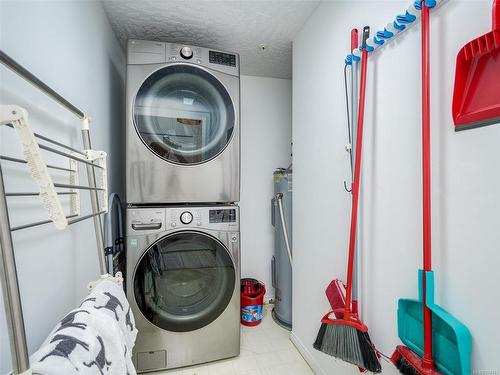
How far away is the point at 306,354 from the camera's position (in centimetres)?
Result: 157

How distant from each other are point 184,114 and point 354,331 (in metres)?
1.43

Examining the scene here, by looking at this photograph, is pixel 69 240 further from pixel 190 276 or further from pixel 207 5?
pixel 207 5

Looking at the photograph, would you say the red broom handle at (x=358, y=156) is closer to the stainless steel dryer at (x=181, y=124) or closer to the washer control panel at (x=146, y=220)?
the stainless steel dryer at (x=181, y=124)

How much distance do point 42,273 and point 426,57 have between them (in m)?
1.35

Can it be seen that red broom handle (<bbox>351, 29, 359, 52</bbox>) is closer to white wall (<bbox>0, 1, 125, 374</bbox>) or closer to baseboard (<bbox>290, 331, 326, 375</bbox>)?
white wall (<bbox>0, 1, 125, 374</bbox>)

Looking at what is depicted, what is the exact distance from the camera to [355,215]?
1.04 meters

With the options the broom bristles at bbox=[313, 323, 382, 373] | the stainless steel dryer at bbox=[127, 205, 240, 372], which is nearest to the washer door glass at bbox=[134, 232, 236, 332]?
the stainless steel dryer at bbox=[127, 205, 240, 372]

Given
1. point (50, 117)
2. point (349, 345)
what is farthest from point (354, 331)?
point (50, 117)

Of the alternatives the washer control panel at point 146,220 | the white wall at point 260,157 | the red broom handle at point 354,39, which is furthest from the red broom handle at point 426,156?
the white wall at point 260,157

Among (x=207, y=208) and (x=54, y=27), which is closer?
(x=54, y=27)

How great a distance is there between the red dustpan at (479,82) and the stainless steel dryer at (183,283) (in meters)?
1.18

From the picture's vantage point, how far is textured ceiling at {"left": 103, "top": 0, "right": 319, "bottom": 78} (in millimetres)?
1402

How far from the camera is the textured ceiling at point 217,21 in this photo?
1.40 metres

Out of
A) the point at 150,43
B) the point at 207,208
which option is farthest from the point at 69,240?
the point at 150,43
